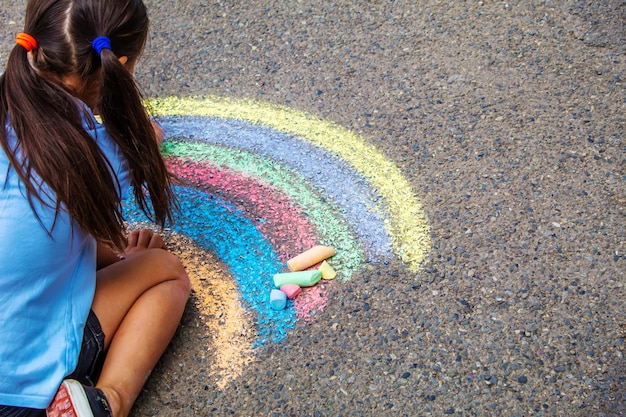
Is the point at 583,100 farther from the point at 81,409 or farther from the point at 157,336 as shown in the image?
the point at 81,409

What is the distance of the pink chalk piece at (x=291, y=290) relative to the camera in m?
2.01

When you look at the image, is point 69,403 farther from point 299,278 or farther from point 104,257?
point 299,278

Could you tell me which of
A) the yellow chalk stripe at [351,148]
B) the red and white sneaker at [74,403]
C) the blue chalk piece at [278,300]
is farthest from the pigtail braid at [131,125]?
the yellow chalk stripe at [351,148]

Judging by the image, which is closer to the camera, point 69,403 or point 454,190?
point 69,403

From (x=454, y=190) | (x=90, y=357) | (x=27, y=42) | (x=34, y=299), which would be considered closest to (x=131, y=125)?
(x=27, y=42)

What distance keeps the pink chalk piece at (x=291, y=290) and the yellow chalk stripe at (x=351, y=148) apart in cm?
37

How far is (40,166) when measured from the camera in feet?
4.97

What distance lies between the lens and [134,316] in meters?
1.77

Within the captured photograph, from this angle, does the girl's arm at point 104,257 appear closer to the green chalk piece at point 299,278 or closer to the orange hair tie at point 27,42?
the green chalk piece at point 299,278

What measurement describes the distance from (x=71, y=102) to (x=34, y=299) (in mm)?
485

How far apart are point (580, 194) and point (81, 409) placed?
1777 millimetres

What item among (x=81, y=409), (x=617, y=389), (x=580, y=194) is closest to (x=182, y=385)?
(x=81, y=409)

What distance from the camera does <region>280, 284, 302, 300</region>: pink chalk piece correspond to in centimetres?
201

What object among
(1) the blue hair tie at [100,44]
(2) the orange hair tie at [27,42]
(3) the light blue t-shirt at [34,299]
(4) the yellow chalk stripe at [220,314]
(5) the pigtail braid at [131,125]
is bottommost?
(4) the yellow chalk stripe at [220,314]
